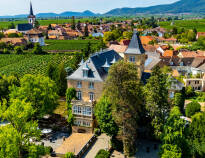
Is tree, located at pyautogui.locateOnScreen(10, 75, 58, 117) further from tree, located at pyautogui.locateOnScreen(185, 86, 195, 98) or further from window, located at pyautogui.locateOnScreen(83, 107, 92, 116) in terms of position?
tree, located at pyautogui.locateOnScreen(185, 86, 195, 98)

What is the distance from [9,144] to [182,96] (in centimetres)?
3964

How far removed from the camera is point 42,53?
135625mm

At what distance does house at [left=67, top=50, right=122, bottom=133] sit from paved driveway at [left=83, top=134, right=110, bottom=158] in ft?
8.63

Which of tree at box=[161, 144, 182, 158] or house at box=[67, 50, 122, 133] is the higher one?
house at box=[67, 50, 122, 133]

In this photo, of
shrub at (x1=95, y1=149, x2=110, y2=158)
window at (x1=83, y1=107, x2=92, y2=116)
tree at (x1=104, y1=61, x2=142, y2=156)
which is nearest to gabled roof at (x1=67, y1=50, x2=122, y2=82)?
window at (x1=83, y1=107, x2=92, y2=116)

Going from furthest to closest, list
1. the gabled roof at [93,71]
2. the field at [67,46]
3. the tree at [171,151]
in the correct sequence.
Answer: the field at [67,46]
the gabled roof at [93,71]
the tree at [171,151]

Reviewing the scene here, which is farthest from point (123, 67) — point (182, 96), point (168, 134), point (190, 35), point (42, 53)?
point (190, 35)

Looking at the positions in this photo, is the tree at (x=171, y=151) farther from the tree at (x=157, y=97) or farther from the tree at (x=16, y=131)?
the tree at (x=16, y=131)

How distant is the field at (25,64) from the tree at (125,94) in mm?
57209

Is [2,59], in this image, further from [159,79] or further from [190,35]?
[190,35]

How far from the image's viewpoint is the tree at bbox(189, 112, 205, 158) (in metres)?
34.0

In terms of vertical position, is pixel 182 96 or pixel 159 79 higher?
pixel 159 79

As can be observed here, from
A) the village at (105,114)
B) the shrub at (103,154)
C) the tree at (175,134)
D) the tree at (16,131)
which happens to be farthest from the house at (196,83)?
the tree at (16,131)

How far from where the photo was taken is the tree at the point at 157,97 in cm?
3278
